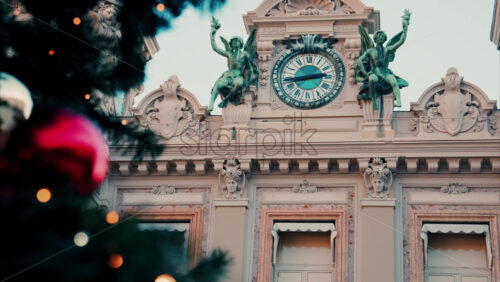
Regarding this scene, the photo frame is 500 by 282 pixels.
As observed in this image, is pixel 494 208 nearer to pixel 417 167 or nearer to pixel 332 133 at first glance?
pixel 417 167

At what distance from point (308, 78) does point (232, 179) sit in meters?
3.14

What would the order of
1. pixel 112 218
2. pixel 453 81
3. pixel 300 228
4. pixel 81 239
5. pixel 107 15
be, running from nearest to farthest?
pixel 81 239
pixel 112 218
pixel 107 15
pixel 300 228
pixel 453 81

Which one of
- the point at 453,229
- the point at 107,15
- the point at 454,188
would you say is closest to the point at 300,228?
the point at 453,229

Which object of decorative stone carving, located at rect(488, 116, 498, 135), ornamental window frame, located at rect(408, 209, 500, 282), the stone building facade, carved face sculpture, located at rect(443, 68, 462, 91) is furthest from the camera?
carved face sculpture, located at rect(443, 68, 462, 91)

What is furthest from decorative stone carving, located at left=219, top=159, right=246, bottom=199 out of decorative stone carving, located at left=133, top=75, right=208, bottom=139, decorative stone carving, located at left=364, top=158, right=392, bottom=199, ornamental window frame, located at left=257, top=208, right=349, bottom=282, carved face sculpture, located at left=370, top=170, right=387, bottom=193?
carved face sculpture, located at left=370, top=170, right=387, bottom=193

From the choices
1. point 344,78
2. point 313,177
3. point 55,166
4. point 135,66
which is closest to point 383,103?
point 344,78

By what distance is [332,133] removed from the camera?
17.2 m

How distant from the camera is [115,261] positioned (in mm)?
3908

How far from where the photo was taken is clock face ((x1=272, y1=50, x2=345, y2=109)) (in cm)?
1772

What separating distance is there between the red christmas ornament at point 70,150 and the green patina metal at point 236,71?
13524mm

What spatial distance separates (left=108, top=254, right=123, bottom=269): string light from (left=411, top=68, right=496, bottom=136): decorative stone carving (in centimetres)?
1369

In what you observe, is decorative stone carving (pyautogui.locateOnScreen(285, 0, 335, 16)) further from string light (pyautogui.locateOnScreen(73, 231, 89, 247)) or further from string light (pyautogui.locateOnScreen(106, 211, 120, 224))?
string light (pyautogui.locateOnScreen(73, 231, 89, 247))

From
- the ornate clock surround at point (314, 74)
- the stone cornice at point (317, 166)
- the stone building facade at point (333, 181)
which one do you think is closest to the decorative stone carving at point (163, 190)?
the stone building facade at point (333, 181)

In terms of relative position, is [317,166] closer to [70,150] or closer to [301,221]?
[301,221]
